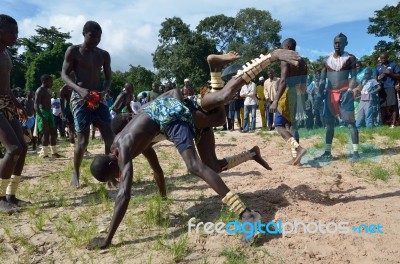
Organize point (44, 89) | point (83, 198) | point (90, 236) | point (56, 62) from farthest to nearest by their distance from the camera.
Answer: point (56, 62) < point (44, 89) < point (83, 198) < point (90, 236)

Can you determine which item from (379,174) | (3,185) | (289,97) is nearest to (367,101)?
(289,97)

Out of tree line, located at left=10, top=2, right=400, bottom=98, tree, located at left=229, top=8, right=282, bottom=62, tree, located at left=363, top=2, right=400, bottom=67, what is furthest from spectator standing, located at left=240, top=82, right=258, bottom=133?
tree, located at left=229, top=8, right=282, bottom=62

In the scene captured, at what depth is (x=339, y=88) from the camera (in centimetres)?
545

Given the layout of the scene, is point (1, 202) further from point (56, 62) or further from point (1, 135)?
point (56, 62)

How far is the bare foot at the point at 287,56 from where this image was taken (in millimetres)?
3109

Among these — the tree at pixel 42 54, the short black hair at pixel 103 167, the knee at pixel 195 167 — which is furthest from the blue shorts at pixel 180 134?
the tree at pixel 42 54

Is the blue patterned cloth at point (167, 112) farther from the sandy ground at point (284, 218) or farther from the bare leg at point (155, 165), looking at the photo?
the sandy ground at point (284, 218)

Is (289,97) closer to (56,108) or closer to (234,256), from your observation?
(234,256)

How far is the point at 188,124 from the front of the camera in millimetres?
3176

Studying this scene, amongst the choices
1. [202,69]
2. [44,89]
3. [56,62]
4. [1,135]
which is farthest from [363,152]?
[56,62]

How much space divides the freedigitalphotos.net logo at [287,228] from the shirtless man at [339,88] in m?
2.73

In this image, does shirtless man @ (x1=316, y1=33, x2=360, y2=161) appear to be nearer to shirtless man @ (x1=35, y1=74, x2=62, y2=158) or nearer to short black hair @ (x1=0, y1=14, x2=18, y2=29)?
short black hair @ (x1=0, y1=14, x2=18, y2=29)

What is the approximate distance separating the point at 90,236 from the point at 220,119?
147 centimetres

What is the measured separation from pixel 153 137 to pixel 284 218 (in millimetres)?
1275
